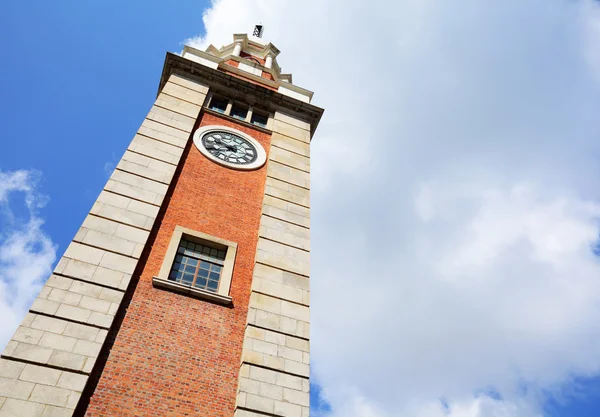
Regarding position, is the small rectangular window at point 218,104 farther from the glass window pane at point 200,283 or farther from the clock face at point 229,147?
the glass window pane at point 200,283

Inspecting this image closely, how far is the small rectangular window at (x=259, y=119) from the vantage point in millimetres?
20219

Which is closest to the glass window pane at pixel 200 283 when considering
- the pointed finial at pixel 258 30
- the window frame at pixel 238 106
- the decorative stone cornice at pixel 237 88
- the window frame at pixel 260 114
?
the window frame at pixel 238 106

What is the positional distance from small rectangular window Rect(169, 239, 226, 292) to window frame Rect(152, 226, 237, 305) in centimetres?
16

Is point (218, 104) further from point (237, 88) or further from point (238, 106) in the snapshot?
point (237, 88)

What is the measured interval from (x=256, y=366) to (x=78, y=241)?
16.9ft

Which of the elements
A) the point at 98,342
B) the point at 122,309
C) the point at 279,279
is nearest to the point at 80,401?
the point at 98,342

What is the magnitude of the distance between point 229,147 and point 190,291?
288 inches

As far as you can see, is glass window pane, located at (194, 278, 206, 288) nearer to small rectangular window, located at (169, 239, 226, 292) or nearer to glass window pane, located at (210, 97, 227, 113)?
small rectangular window, located at (169, 239, 226, 292)

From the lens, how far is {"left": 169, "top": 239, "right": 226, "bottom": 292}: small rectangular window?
1262 centimetres

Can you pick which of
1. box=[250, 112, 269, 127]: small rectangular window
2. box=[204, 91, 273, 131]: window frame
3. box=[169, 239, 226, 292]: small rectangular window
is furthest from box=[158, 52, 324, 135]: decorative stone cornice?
box=[169, 239, 226, 292]: small rectangular window

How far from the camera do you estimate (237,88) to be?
20.7 metres

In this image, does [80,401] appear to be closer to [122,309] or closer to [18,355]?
[18,355]

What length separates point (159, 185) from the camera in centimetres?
1406

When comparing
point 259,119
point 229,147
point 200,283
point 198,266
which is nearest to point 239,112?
point 259,119
